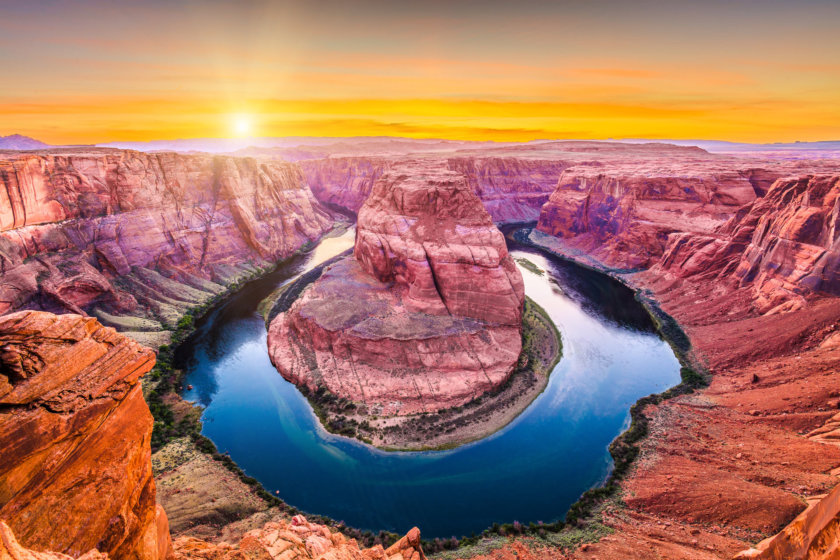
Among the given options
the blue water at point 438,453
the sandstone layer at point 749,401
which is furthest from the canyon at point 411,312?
the blue water at point 438,453

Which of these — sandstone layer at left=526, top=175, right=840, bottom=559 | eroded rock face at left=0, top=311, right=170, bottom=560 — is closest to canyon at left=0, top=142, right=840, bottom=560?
eroded rock face at left=0, top=311, right=170, bottom=560

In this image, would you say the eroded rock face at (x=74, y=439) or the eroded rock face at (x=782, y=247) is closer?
the eroded rock face at (x=74, y=439)

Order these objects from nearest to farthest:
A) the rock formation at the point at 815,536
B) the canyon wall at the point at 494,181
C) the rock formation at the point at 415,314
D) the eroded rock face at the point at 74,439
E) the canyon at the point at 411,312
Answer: the eroded rock face at the point at 74,439
the rock formation at the point at 815,536
the canyon at the point at 411,312
the rock formation at the point at 415,314
the canyon wall at the point at 494,181

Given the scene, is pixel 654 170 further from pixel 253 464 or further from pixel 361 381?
pixel 253 464

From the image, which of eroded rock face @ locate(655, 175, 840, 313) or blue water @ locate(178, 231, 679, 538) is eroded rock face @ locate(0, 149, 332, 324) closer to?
blue water @ locate(178, 231, 679, 538)

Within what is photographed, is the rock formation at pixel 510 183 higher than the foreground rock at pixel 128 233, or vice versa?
the rock formation at pixel 510 183

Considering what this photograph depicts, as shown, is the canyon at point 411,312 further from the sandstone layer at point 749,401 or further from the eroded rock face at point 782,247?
the eroded rock face at point 782,247

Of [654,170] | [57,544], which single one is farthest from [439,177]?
[654,170]

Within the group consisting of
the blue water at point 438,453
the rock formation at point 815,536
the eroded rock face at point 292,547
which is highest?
the rock formation at point 815,536
